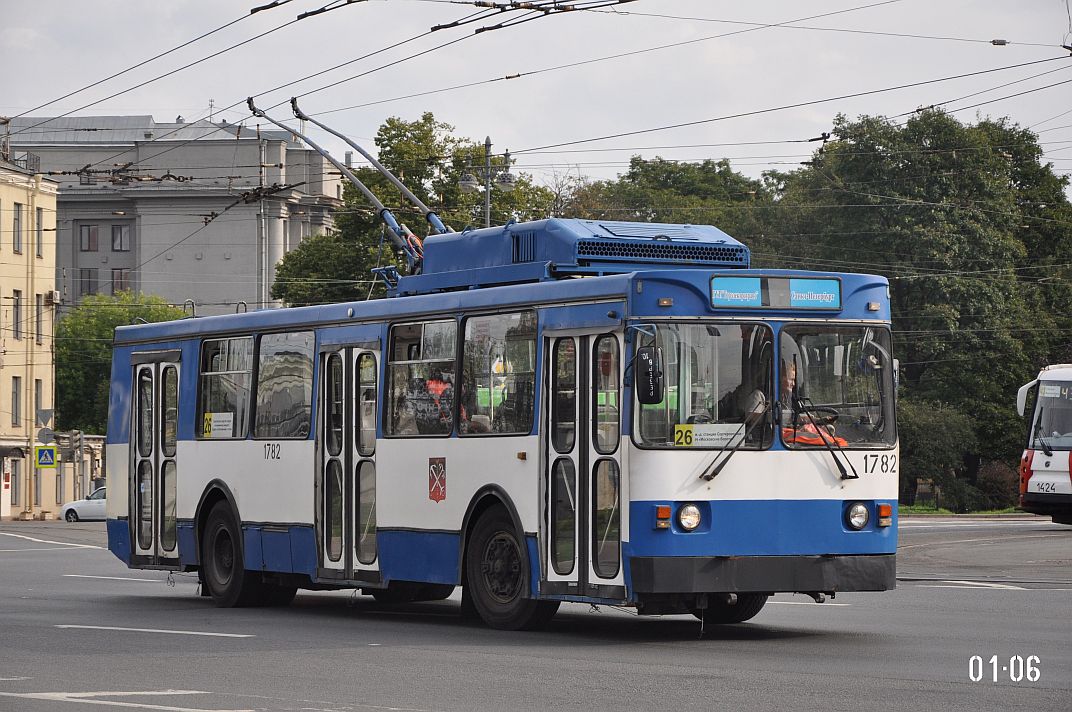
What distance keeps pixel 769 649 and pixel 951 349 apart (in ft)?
178

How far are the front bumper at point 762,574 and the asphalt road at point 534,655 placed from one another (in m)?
0.42

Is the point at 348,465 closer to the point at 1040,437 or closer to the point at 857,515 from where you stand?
the point at 857,515

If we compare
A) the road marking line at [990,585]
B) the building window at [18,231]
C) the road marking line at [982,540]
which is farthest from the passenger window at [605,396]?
the building window at [18,231]

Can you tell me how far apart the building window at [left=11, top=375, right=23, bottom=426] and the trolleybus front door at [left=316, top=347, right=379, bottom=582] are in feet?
194

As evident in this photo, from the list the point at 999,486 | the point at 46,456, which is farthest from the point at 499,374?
the point at 999,486

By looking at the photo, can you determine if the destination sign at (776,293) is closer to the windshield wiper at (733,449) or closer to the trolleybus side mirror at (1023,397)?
the windshield wiper at (733,449)

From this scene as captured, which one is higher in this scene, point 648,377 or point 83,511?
point 648,377

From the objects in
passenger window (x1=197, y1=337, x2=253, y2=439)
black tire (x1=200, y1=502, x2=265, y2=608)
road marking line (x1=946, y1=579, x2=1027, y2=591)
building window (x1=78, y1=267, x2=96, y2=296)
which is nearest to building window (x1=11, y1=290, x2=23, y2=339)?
building window (x1=78, y1=267, x2=96, y2=296)

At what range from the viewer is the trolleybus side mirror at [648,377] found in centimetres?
1332

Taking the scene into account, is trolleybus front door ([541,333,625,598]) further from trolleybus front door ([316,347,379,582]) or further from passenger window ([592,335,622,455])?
trolleybus front door ([316,347,379,582])

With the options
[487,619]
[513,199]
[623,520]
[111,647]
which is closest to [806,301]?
[623,520]

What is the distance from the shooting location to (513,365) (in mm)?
15062

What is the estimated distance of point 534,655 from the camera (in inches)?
509
